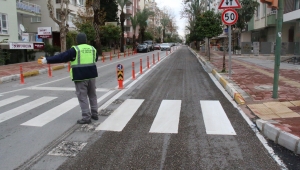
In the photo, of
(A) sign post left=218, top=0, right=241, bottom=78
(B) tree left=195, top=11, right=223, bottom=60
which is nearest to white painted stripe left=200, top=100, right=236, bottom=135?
(A) sign post left=218, top=0, right=241, bottom=78

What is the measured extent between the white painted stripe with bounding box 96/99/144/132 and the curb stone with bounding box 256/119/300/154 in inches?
109

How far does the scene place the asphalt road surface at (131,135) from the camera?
179 inches

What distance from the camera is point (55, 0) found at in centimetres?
4094

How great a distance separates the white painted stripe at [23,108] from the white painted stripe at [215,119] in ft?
14.8

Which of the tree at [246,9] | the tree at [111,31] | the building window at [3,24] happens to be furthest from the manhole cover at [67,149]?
the tree at [111,31]

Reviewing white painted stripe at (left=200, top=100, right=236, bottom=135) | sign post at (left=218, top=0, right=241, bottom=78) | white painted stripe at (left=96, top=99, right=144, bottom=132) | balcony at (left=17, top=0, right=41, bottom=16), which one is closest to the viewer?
white painted stripe at (left=200, top=100, right=236, bottom=135)

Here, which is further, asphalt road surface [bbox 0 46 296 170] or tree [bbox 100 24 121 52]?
tree [bbox 100 24 121 52]

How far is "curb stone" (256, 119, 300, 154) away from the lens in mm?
4940

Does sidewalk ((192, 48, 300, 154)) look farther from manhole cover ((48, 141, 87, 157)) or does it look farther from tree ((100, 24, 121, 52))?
tree ((100, 24, 121, 52))

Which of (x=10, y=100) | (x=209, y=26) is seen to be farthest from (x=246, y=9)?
(x=10, y=100)

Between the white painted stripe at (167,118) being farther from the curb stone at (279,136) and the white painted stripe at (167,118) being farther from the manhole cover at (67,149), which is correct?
the curb stone at (279,136)

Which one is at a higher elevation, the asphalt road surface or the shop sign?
the shop sign

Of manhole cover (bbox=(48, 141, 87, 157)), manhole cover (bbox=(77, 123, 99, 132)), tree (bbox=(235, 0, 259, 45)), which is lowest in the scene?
manhole cover (bbox=(48, 141, 87, 157))

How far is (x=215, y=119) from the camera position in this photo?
6.95m
